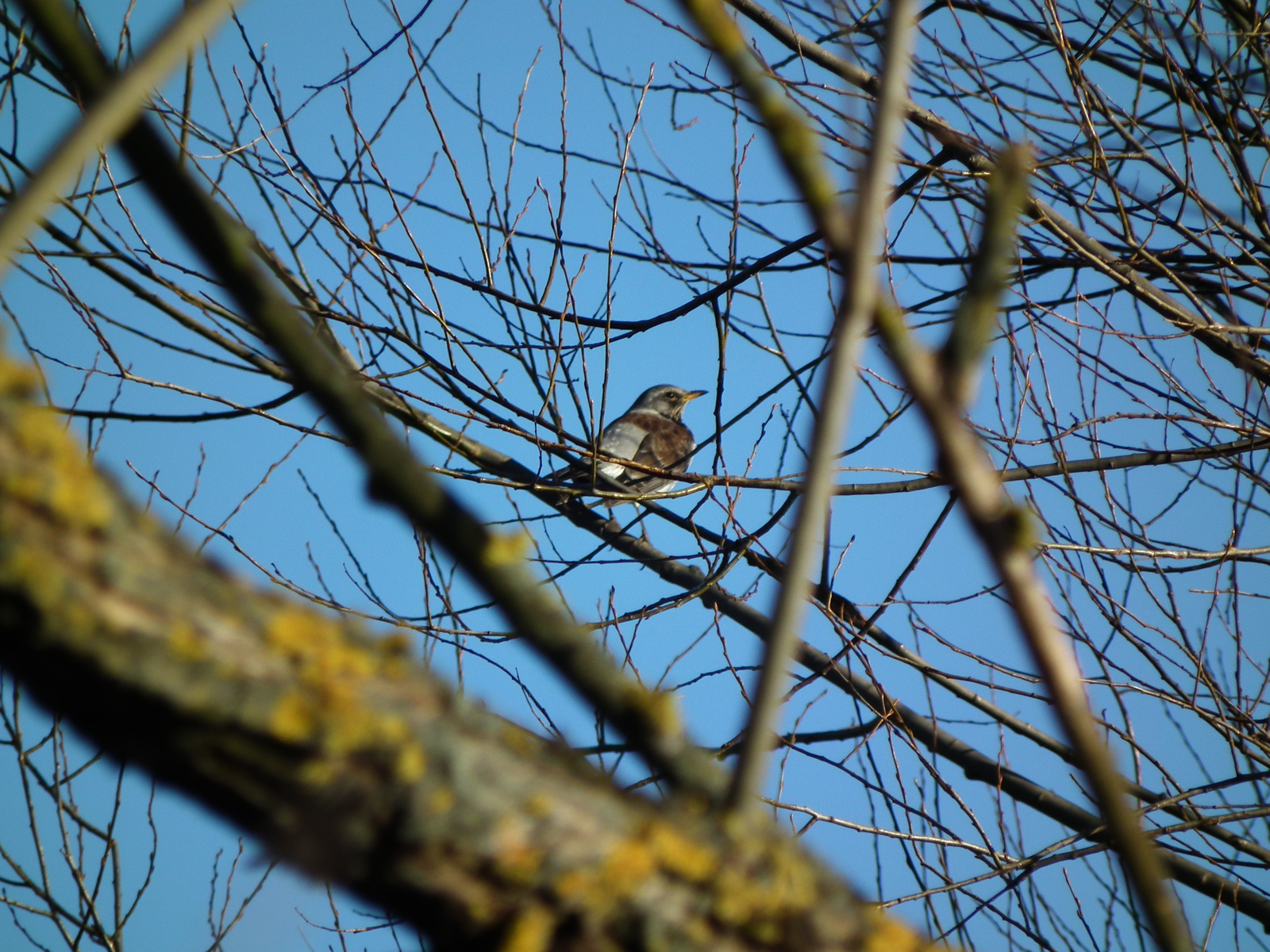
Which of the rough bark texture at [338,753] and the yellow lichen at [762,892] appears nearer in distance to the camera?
the rough bark texture at [338,753]

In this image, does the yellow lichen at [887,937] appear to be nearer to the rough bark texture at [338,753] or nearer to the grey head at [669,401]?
the rough bark texture at [338,753]

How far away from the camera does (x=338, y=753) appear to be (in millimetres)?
894

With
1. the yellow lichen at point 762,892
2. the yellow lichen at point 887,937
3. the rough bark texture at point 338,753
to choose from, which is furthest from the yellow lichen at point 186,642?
A: the yellow lichen at point 887,937

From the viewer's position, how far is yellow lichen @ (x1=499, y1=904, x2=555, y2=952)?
3.02 feet

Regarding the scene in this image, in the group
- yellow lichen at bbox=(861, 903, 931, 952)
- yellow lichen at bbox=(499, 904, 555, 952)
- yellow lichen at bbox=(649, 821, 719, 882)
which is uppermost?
yellow lichen at bbox=(861, 903, 931, 952)

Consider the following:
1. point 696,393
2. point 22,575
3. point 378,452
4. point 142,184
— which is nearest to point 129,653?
point 22,575

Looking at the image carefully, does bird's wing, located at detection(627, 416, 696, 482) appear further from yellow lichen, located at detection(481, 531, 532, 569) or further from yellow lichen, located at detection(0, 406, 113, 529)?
yellow lichen, located at detection(0, 406, 113, 529)

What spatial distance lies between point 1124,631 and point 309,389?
364 centimetres

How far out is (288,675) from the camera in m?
0.91

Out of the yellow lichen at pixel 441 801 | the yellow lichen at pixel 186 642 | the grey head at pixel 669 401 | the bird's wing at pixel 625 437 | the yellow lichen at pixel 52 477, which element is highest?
the grey head at pixel 669 401

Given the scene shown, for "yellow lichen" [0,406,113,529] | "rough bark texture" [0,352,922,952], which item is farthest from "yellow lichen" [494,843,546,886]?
"yellow lichen" [0,406,113,529]

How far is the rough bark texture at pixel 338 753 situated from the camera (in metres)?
0.83

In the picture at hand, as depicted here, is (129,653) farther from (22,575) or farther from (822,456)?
(822,456)

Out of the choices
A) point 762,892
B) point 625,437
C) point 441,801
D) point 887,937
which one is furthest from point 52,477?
point 625,437
